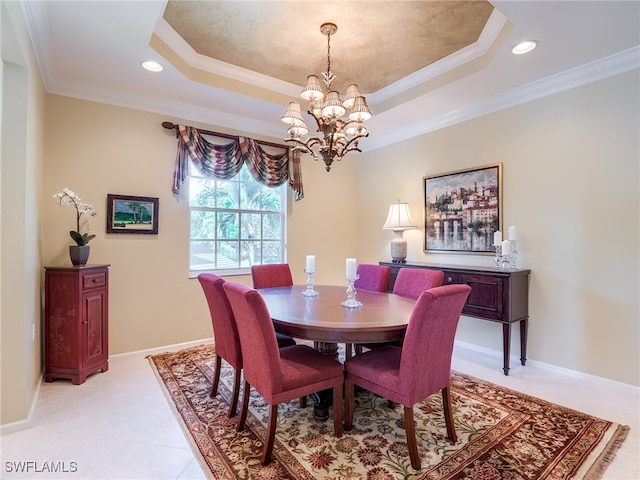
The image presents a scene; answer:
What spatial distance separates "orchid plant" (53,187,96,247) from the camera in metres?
2.72

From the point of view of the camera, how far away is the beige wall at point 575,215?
2.60m

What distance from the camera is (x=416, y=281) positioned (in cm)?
269

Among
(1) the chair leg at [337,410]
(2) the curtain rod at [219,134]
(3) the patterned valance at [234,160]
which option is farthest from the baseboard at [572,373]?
(2) the curtain rod at [219,134]

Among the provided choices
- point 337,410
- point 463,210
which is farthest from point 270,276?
point 463,210

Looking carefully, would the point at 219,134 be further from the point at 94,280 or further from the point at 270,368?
the point at 270,368

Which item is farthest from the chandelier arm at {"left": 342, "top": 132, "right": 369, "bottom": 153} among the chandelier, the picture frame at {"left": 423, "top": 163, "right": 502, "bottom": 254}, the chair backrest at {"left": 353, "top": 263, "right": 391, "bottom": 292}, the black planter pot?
the black planter pot

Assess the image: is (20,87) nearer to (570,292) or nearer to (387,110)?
(387,110)

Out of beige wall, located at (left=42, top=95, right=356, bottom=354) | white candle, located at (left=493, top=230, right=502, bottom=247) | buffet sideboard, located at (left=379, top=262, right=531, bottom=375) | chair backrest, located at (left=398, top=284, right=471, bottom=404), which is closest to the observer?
chair backrest, located at (left=398, top=284, right=471, bottom=404)

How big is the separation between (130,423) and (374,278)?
2203 mm

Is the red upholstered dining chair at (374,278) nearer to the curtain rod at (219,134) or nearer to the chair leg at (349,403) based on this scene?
the chair leg at (349,403)

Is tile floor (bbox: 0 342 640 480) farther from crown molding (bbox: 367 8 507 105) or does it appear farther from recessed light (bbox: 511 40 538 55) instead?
crown molding (bbox: 367 8 507 105)

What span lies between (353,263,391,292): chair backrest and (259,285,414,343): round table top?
486mm

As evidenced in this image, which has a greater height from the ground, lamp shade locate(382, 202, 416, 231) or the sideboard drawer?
lamp shade locate(382, 202, 416, 231)

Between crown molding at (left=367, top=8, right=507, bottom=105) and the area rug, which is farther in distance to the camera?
crown molding at (left=367, top=8, right=507, bottom=105)
